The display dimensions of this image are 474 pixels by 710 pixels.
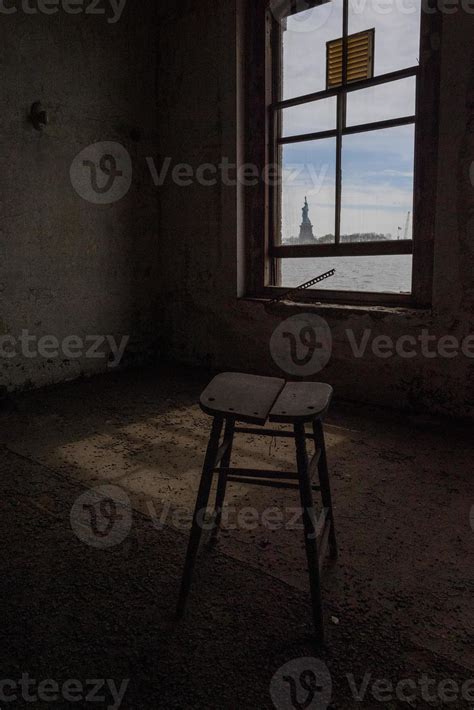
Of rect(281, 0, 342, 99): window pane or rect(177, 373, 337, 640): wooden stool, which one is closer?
rect(177, 373, 337, 640): wooden stool

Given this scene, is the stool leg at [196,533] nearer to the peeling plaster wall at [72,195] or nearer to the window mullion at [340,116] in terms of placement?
the window mullion at [340,116]

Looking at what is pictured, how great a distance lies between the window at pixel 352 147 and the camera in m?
3.16

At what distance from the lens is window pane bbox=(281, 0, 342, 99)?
11.3ft

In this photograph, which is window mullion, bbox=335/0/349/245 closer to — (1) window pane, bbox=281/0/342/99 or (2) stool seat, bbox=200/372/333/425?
(1) window pane, bbox=281/0/342/99

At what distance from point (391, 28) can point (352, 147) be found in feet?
2.35

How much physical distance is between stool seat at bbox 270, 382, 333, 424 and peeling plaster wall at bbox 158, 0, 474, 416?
5.60 ft

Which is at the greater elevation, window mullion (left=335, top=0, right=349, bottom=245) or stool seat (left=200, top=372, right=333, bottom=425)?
window mullion (left=335, top=0, right=349, bottom=245)

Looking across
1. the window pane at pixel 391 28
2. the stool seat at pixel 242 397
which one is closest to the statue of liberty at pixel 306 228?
the window pane at pixel 391 28

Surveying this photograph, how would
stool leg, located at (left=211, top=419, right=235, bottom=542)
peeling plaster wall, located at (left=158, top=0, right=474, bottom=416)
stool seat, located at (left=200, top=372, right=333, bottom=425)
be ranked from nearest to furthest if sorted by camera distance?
stool seat, located at (left=200, top=372, right=333, bottom=425)
stool leg, located at (left=211, top=419, right=235, bottom=542)
peeling plaster wall, located at (left=158, top=0, right=474, bottom=416)

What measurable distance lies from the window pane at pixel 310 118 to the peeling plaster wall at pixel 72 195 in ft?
4.33

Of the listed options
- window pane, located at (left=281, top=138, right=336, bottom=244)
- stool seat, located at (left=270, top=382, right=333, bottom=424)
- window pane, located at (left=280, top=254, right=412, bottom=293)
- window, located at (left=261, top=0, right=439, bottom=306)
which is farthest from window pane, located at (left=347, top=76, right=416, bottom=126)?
stool seat, located at (left=270, top=382, right=333, bottom=424)

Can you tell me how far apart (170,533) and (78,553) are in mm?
336

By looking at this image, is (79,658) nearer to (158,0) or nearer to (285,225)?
(285,225)

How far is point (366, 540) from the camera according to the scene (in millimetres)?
1880
